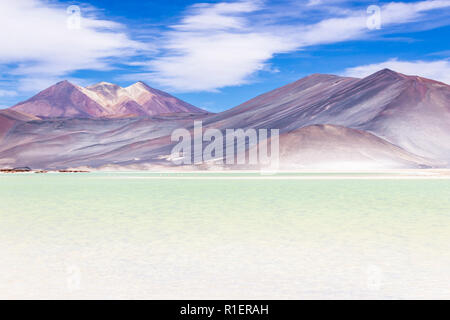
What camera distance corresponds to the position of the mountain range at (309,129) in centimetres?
8912

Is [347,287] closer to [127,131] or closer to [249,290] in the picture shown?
[249,290]

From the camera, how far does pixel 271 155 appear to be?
89000 millimetres

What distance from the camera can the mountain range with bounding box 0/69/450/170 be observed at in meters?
89.1

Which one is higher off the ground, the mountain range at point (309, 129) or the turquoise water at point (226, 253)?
the mountain range at point (309, 129)

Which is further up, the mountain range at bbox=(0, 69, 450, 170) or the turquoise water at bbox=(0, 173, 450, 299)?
the mountain range at bbox=(0, 69, 450, 170)

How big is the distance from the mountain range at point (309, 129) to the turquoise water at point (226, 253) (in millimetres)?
66554

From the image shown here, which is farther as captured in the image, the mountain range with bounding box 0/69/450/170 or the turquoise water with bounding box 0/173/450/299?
the mountain range with bounding box 0/69/450/170

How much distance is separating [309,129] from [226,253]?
84.2 meters

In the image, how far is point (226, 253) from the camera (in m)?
11.4

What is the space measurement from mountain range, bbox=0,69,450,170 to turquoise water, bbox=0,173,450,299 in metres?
66.6

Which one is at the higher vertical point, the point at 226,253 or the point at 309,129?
the point at 309,129

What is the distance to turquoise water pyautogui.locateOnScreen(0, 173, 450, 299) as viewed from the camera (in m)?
8.41

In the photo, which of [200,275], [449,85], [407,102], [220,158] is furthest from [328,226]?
[449,85]
